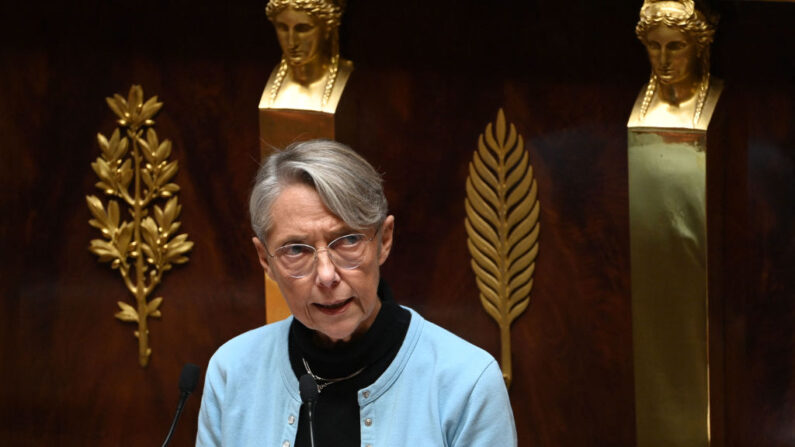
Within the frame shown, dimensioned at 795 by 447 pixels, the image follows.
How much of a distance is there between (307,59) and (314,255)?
933 millimetres

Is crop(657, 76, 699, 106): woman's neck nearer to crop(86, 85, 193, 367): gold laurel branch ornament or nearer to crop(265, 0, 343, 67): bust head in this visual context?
crop(265, 0, 343, 67): bust head

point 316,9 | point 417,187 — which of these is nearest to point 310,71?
point 316,9

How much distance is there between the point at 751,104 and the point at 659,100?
205 millimetres

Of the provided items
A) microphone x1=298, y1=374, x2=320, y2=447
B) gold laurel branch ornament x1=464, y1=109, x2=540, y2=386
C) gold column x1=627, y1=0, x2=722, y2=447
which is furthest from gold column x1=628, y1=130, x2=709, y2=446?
microphone x1=298, y1=374, x2=320, y2=447

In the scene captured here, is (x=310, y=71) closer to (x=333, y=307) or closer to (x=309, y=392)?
(x=333, y=307)

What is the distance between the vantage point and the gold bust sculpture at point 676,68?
2609 mm

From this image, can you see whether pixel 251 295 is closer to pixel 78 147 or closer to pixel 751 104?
pixel 78 147

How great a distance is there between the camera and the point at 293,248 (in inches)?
79.4

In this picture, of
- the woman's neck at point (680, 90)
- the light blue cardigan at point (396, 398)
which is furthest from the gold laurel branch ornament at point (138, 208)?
the woman's neck at point (680, 90)

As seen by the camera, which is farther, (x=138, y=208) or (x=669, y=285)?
(x=138, y=208)

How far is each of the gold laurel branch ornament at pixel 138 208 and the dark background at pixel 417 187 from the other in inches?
1.3

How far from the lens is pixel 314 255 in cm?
201

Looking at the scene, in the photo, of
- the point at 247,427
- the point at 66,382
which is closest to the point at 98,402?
the point at 66,382

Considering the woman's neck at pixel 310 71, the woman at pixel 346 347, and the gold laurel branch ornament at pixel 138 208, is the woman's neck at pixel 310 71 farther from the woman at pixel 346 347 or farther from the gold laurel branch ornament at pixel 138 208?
the woman at pixel 346 347
